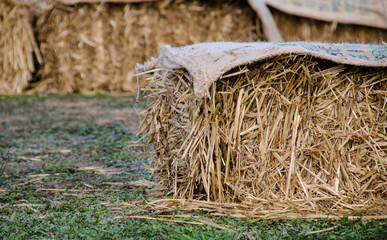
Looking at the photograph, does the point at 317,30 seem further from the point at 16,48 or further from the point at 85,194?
the point at 85,194

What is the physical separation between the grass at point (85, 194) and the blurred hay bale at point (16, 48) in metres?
2.30

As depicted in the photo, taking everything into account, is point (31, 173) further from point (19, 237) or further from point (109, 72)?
point (109, 72)

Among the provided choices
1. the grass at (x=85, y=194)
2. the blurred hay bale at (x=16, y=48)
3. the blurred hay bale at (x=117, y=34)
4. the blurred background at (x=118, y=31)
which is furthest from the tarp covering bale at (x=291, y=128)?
the blurred hay bale at (x=16, y=48)

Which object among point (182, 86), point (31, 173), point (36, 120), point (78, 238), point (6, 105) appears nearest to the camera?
point (78, 238)

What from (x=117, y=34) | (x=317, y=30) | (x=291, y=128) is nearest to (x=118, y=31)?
(x=117, y=34)

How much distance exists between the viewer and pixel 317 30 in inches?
298

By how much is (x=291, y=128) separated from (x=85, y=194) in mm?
1318

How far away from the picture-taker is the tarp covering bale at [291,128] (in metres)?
2.48

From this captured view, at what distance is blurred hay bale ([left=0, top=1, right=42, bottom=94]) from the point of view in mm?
7406

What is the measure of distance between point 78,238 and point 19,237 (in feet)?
0.92

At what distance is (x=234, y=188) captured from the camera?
2.52m

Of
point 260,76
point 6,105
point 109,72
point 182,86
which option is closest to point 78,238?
point 182,86

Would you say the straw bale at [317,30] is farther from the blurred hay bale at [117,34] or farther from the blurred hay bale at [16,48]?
the blurred hay bale at [16,48]

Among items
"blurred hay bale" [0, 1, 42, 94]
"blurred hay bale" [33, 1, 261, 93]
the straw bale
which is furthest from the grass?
the straw bale
